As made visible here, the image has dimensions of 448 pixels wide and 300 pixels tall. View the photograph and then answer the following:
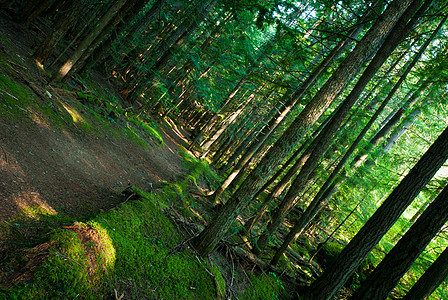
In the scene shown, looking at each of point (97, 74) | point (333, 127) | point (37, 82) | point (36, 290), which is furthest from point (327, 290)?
point (97, 74)

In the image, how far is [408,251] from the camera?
4.62 meters

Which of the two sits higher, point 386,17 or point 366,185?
point 386,17

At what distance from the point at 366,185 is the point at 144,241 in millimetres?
8941

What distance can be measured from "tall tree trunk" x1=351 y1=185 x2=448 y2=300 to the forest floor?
227 centimetres

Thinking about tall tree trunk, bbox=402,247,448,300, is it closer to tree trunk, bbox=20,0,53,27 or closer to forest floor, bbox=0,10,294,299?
forest floor, bbox=0,10,294,299

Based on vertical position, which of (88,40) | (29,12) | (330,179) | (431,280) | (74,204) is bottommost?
(74,204)

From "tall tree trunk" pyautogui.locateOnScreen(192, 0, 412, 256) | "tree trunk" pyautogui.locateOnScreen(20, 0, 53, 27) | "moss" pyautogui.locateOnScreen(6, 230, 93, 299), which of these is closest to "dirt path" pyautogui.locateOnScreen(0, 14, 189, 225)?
"moss" pyautogui.locateOnScreen(6, 230, 93, 299)

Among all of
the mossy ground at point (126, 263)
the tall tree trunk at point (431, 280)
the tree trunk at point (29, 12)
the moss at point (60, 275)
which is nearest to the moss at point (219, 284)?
the mossy ground at point (126, 263)

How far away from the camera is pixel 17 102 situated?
4.84 meters

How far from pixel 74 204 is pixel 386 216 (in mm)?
6175

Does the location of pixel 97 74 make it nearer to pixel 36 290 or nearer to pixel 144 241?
pixel 144 241

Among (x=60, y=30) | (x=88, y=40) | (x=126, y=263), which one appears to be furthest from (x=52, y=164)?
(x=60, y=30)

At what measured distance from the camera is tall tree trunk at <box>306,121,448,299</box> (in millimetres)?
4641

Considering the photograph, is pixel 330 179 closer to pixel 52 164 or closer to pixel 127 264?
pixel 127 264
